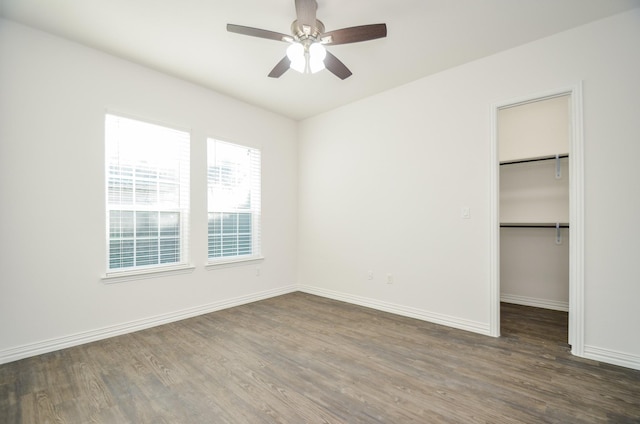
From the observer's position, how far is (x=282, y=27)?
2629 millimetres

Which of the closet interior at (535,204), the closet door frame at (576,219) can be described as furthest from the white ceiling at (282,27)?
the closet interior at (535,204)

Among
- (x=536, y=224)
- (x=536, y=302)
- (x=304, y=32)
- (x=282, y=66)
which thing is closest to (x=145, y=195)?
(x=282, y=66)

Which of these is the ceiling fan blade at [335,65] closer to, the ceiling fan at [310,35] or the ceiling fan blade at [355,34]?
the ceiling fan at [310,35]

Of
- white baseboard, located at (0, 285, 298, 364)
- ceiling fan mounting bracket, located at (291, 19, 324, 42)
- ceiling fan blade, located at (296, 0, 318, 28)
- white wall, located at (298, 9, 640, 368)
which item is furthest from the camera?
white baseboard, located at (0, 285, 298, 364)

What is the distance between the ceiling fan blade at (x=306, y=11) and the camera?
7.04 feet

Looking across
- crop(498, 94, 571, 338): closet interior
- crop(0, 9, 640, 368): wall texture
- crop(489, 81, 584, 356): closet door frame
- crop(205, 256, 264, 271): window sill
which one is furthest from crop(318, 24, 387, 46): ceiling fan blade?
crop(205, 256, 264, 271): window sill

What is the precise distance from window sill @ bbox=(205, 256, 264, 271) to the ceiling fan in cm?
271

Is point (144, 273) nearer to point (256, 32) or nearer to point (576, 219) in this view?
point (256, 32)

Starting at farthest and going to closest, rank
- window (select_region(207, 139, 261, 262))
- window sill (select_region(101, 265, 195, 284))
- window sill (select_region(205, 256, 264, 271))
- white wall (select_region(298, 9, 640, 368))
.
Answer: window (select_region(207, 139, 261, 262)) < window sill (select_region(205, 256, 264, 271)) < window sill (select_region(101, 265, 195, 284)) < white wall (select_region(298, 9, 640, 368))

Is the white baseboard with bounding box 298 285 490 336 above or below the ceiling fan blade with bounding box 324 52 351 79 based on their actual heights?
below

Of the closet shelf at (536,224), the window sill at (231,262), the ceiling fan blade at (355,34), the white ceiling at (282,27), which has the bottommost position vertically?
the window sill at (231,262)

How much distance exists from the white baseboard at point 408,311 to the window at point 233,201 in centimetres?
134

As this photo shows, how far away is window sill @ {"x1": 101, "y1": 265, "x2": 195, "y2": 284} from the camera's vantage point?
3.04 metres

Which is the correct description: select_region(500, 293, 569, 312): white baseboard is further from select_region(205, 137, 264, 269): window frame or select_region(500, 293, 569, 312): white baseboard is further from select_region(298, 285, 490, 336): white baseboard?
select_region(205, 137, 264, 269): window frame
